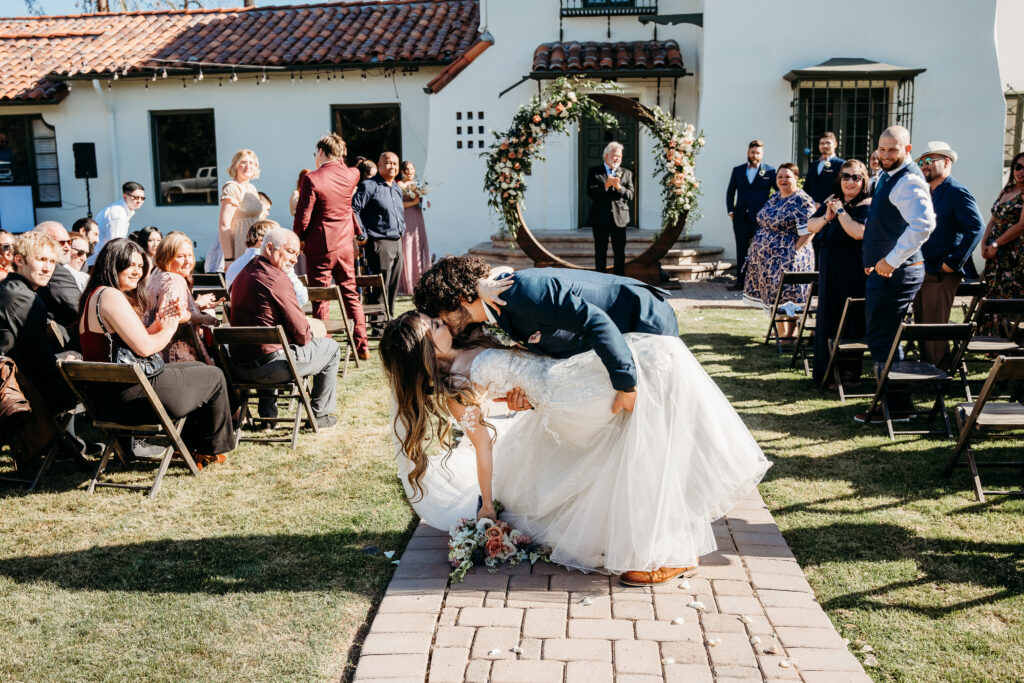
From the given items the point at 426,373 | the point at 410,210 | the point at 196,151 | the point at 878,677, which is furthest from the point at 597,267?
the point at 196,151

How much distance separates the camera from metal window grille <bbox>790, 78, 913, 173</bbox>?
1423 cm

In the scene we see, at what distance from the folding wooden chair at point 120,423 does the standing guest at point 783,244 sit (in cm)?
601

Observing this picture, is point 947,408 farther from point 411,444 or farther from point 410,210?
point 410,210

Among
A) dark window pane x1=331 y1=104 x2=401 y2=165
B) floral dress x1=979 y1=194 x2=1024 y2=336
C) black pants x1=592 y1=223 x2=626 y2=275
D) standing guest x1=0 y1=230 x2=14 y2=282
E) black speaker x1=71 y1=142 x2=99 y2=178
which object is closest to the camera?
standing guest x1=0 y1=230 x2=14 y2=282

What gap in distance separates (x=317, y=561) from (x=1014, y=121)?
15.2 metres

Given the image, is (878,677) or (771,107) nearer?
(878,677)

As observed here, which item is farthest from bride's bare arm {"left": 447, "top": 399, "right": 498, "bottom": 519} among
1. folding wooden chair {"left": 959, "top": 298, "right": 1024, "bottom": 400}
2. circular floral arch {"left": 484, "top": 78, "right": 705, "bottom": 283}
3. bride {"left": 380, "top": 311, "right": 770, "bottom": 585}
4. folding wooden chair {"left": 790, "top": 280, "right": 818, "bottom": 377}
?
circular floral arch {"left": 484, "top": 78, "right": 705, "bottom": 283}

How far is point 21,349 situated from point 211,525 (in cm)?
188

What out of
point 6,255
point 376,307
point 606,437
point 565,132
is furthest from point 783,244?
point 6,255

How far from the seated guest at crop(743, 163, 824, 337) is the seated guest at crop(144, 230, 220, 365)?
5.62 meters

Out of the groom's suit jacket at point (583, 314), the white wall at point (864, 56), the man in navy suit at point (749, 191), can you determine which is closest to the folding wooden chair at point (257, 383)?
the groom's suit jacket at point (583, 314)

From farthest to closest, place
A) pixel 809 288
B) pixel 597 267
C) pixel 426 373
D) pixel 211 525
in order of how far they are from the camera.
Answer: pixel 597 267 → pixel 809 288 → pixel 211 525 → pixel 426 373

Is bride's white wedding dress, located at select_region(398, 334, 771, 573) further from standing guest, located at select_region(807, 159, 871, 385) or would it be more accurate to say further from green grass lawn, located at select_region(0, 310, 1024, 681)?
standing guest, located at select_region(807, 159, 871, 385)

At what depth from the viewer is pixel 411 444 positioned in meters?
3.98
